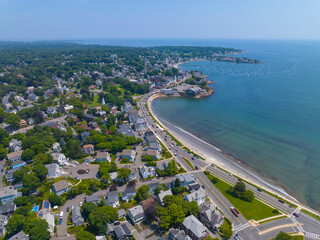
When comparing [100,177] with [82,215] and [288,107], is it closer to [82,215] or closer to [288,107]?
[82,215]

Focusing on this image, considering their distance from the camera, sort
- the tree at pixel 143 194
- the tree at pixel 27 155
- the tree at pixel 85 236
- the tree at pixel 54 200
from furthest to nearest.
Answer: the tree at pixel 27 155, the tree at pixel 143 194, the tree at pixel 54 200, the tree at pixel 85 236

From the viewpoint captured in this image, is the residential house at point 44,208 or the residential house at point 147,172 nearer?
the residential house at point 44,208

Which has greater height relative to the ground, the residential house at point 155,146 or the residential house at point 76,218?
the residential house at point 155,146

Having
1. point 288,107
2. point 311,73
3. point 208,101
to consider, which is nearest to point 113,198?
point 208,101

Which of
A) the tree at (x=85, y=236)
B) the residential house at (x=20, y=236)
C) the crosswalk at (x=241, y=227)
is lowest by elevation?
the crosswalk at (x=241, y=227)

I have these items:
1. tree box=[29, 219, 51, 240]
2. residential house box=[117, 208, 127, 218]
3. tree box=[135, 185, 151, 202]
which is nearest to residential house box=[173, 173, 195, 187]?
tree box=[135, 185, 151, 202]

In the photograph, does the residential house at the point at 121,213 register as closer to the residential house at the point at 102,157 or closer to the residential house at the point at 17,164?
the residential house at the point at 102,157

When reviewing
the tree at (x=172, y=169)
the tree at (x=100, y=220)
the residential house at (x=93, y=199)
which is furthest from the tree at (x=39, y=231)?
the tree at (x=172, y=169)

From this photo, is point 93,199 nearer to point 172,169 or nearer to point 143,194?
point 143,194
